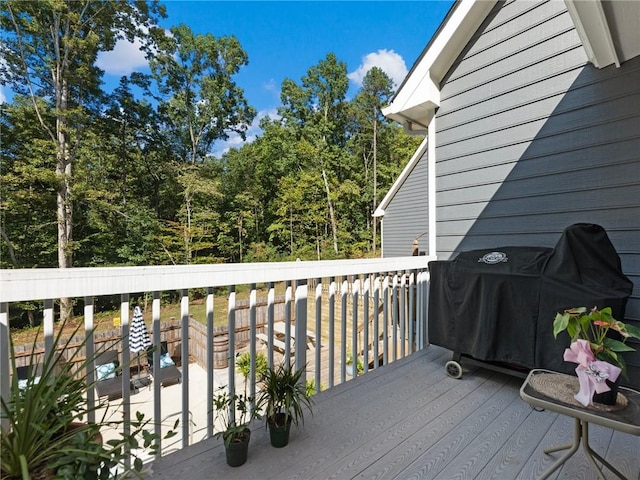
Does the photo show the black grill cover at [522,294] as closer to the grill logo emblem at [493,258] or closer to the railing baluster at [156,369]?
the grill logo emblem at [493,258]

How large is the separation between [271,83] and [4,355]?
2024 cm

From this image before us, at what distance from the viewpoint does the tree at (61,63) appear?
32.7ft

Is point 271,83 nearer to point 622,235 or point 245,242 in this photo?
point 245,242

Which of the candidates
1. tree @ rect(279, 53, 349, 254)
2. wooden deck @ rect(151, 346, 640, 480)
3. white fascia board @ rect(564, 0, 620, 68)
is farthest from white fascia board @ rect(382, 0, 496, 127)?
tree @ rect(279, 53, 349, 254)

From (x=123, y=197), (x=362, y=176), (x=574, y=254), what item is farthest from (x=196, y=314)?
(x=362, y=176)

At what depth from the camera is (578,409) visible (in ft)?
4.29

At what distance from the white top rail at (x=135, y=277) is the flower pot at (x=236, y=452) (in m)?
0.78

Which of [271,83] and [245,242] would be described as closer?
[245,242]

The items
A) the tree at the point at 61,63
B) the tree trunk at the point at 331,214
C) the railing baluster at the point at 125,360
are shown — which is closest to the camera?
the railing baluster at the point at 125,360

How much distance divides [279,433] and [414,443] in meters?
0.75

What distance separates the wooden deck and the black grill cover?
0.37 meters

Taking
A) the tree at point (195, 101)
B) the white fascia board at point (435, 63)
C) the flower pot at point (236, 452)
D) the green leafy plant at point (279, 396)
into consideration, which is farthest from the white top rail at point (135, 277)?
the tree at point (195, 101)

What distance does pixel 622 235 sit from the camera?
2299 millimetres

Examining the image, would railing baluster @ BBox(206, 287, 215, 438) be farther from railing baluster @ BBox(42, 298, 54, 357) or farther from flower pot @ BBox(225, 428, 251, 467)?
railing baluster @ BBox(42, 298, 54, 357)
